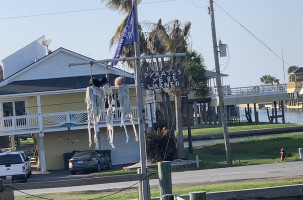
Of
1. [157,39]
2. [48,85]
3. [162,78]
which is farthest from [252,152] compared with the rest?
[162,78]

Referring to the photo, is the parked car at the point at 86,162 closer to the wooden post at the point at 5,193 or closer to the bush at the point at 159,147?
the bush at the point at 159,147

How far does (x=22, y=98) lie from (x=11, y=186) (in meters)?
28.6

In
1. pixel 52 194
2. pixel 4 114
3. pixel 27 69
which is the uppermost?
pixel 27 69

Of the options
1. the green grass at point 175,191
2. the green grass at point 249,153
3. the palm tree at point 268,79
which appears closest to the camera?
the green grass at point 175,191

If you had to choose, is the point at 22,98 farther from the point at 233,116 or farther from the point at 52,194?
the point at 233,116

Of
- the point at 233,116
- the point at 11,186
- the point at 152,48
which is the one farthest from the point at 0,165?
the point at 233,116

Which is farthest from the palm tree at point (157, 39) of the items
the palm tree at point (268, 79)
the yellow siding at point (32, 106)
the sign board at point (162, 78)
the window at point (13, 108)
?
the palm tree at point (268, 79)

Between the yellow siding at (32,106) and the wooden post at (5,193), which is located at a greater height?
the yellow siding at (32,106)

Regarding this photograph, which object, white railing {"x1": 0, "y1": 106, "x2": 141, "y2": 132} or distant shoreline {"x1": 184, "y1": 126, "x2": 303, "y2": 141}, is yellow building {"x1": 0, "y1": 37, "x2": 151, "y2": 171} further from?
distant shoreline {"x1": 184, "y1": 126, "x2": 303, "y2": 141}

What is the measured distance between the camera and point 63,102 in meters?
42.1

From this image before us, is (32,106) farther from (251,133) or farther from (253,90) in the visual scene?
(253,90)

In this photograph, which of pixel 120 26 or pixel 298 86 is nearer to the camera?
pixel 120 26

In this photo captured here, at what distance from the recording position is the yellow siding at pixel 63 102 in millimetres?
41938

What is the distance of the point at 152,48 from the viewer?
38.8 m
